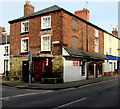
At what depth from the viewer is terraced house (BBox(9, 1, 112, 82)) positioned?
64.5ft

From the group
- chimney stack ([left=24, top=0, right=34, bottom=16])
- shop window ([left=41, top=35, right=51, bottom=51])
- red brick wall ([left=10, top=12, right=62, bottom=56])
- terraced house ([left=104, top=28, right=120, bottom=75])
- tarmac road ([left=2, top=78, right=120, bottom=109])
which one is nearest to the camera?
tarmac road ([left=2, top=78, right=120, bottom=109])

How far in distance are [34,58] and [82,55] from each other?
20.2 ft

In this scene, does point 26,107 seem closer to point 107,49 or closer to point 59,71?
point 59,71

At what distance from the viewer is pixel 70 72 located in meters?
20.4

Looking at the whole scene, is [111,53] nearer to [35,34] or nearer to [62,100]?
[35,34]

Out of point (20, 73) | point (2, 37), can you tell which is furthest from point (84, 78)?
point (2, 37)

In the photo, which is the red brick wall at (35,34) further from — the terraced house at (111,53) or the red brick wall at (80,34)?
the terraced house at (111,53)

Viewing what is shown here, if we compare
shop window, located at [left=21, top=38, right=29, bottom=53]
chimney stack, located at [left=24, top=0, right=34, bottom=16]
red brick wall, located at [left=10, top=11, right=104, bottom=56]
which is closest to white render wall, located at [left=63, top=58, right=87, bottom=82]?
red brick wall, located at [left=10, top=11, right=104, bottom=56]

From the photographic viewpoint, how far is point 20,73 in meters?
23.2

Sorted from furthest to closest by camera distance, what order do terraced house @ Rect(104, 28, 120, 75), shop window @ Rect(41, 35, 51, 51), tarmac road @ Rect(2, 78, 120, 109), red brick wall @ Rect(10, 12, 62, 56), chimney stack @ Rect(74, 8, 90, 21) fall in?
terraced house @ Rect(104, 28, 120, 75), chimney stack @ Rect(74, 8, 90, 21), shop window @ Rect(41, 35, 51, 51), red brick wall @ Rect(10, 12, 62, 56), tarmac road @ Rect(2, 78, 120, 109)

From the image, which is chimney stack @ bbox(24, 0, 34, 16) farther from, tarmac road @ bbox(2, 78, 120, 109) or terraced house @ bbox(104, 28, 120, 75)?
tarmac road @ bbox(2, 78, 120, 109)

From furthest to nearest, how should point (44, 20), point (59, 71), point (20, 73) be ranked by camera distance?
point (20, 73) < point (44, 20) < point (59, 71)

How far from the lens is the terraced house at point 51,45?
19.7 metres

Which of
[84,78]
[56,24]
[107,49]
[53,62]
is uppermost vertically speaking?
[56,24]
